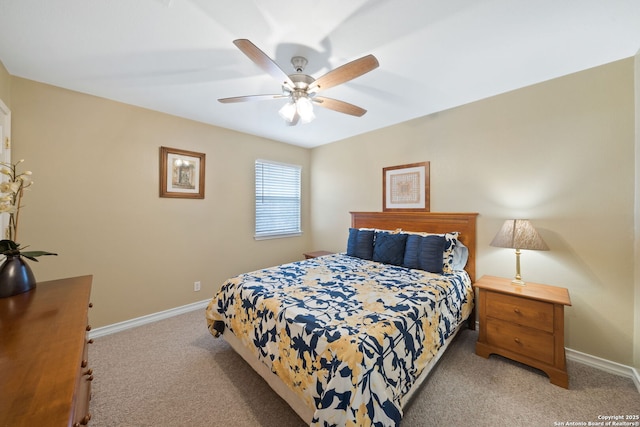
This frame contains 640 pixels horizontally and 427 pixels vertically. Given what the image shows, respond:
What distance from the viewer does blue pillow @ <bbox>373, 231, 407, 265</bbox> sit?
8.84ft

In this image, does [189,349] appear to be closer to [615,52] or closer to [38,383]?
[38,383]

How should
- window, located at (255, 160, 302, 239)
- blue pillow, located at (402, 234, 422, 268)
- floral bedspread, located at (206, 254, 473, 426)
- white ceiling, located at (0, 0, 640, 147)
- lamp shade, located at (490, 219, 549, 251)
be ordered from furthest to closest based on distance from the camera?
window, located at (255, 160, 302, 239) < blue pillow, located at (402, 234, 422, 268) < lamp shade, located at (490, 219, 549, 251) < white ceiling, located at (0, 0, 640, 147) < floral bedspread, located at (206, 254, 473, 426)

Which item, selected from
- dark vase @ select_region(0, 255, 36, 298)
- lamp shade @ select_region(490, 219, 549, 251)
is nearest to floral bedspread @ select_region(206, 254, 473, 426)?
lamp shade @ select_region(490, 219, 549, 251)

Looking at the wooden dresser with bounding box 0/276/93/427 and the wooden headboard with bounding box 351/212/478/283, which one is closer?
the wooden dresser with bounding box 0/276/93/427

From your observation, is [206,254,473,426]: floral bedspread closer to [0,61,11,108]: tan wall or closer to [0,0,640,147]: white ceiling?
[0,0,640,147]: white ceiling

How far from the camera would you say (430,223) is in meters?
2.94

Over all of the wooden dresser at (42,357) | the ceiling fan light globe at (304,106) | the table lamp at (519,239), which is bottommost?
the wooden dresser at (42,357)

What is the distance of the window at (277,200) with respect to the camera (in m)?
3.84

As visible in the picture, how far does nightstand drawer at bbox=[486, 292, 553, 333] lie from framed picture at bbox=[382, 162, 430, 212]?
4.13ft

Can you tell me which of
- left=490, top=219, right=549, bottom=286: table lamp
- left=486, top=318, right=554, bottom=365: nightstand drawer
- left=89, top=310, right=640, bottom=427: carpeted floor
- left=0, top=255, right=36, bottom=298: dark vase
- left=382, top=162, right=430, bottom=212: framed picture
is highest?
left=382, top=162, right=430, bottom=212: framed picture

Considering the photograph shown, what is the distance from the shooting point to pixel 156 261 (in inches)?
112

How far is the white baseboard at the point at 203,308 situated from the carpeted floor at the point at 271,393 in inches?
2.7

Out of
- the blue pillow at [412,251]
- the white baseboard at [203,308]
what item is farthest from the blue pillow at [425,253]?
the white baseboard at [203,308]

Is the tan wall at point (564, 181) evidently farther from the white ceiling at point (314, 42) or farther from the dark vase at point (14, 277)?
the dark vase at point (14, 277)
